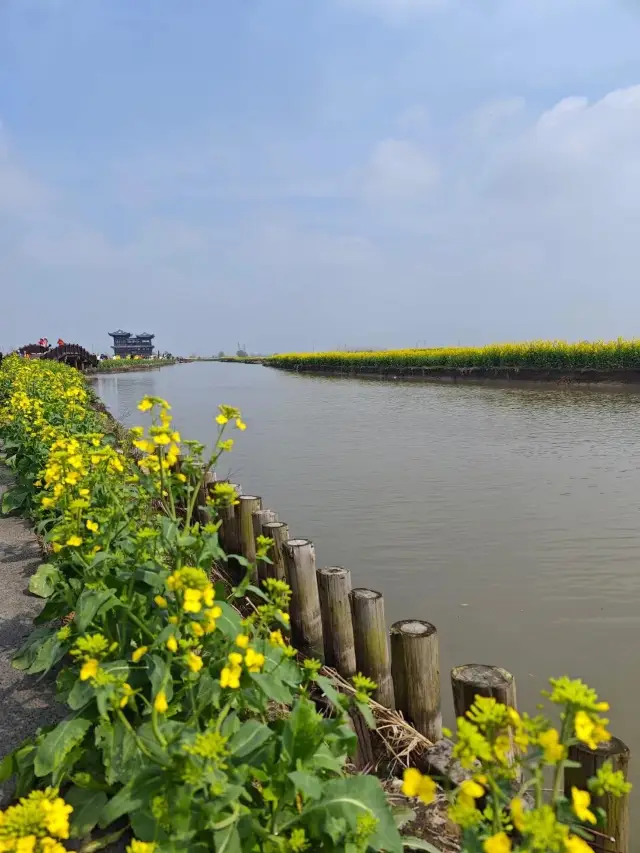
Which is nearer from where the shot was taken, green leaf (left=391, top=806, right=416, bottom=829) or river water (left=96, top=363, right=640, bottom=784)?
green leaf (left=391, top=806, right=416, bottom=829)

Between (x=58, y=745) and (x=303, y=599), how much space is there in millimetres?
1483

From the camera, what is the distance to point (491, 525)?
5797 millimetres

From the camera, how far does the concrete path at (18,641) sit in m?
2.30

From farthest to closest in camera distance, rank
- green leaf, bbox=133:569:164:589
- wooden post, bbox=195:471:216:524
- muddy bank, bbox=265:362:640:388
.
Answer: muddy bank, bbox=265:362:640:388, wooden post, bbox=195:471:216:524, green leaf, bbox=133:569:164:589

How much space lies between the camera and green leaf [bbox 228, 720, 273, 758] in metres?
1.55

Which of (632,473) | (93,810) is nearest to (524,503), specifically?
(632,473)

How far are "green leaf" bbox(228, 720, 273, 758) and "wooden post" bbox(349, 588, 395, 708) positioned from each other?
109 cm

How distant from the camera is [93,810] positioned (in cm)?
172

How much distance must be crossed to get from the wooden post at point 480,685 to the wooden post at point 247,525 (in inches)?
75.5

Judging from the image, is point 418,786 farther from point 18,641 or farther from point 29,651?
point 18,641

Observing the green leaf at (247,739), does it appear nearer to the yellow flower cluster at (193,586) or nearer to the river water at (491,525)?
the yellow flower cluster at (193,586)

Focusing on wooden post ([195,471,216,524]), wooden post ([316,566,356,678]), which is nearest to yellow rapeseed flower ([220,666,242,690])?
wooden post ([316,566,356,678])

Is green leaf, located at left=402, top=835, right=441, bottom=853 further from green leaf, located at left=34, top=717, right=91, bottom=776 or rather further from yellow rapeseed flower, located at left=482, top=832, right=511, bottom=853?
green leaf, located at left=34, top=717, right=91, bottom=776

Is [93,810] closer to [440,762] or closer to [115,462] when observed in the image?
[440,762]
